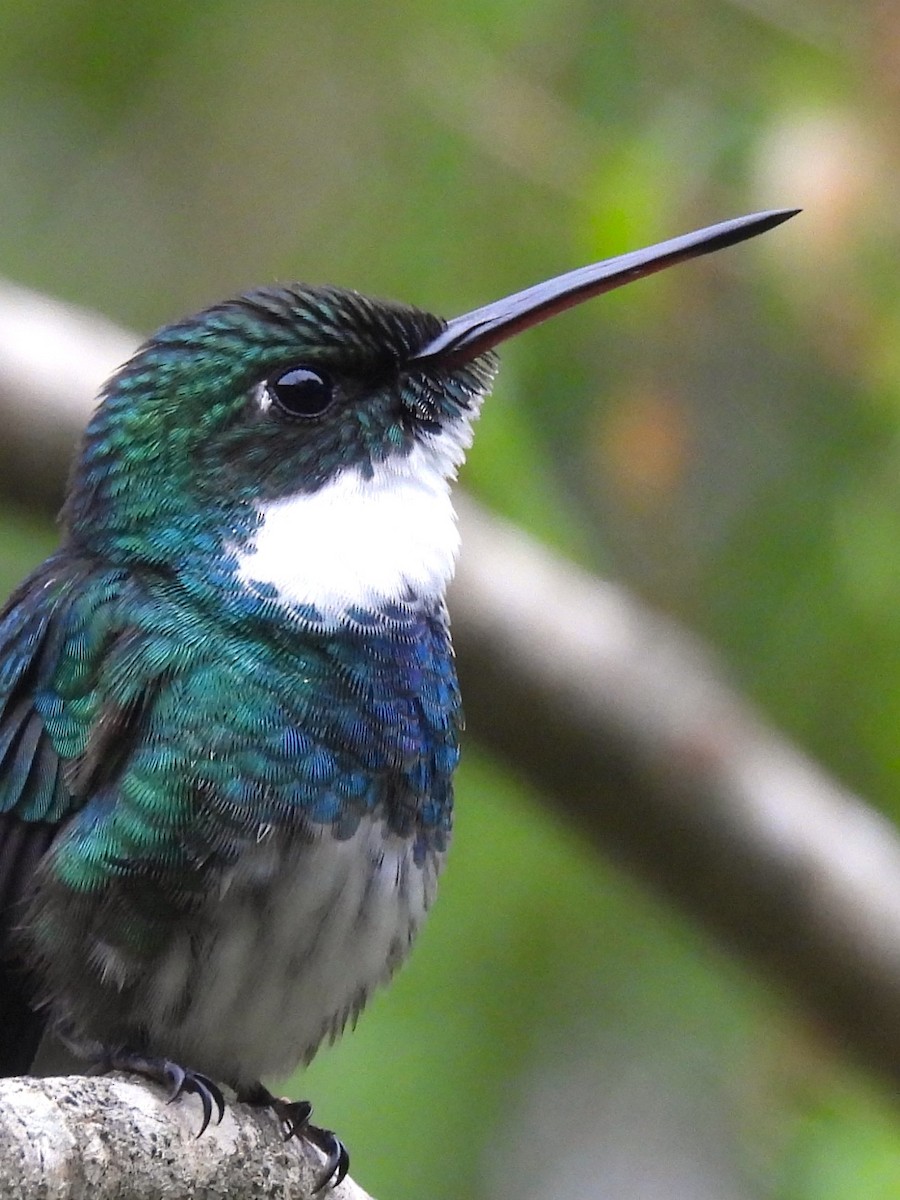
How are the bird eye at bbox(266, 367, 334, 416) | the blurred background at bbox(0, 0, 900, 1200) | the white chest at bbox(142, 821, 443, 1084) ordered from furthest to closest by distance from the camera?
the blurred background at bbox(0, 0, 900, 1200), the bird eye at bbox(266, 367, 334, 416), the white chest at bbox(142, 821, 443, 1084)

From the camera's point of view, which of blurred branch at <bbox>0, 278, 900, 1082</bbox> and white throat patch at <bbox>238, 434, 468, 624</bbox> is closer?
white throat patch at <bbox>238, 434, 468, 624</bbox>

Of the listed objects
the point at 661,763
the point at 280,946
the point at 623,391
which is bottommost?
the point at 280,946

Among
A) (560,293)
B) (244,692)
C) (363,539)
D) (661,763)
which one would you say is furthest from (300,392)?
(661,763)

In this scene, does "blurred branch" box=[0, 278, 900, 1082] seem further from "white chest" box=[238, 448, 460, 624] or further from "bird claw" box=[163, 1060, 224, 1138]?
"bird claw" box=[163, 1060, 224, 1138]

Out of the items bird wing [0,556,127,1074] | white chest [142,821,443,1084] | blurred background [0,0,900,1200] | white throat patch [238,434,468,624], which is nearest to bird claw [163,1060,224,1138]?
white chest [142,821,443,1084]

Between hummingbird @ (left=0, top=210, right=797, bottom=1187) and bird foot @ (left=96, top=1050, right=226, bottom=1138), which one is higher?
hummingbird @ (left=0, top=210, right=797, bottom=1187)

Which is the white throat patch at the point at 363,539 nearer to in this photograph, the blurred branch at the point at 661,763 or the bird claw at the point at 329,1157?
the blurred branch at the point at 661,763

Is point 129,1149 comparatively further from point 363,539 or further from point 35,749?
point 363,539

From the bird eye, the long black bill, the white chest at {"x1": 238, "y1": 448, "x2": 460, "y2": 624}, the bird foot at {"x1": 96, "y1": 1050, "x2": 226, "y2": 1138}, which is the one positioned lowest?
the bird foot at {"x1": 96, "y1": 1050, "x2": 226, "y2": 1138}

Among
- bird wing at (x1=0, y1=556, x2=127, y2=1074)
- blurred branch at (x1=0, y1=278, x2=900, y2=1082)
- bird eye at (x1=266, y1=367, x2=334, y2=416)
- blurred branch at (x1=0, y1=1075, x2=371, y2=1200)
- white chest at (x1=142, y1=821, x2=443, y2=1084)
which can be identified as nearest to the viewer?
blurred branch at (x1=0, y1=1075, x2=371, y2=1200)
